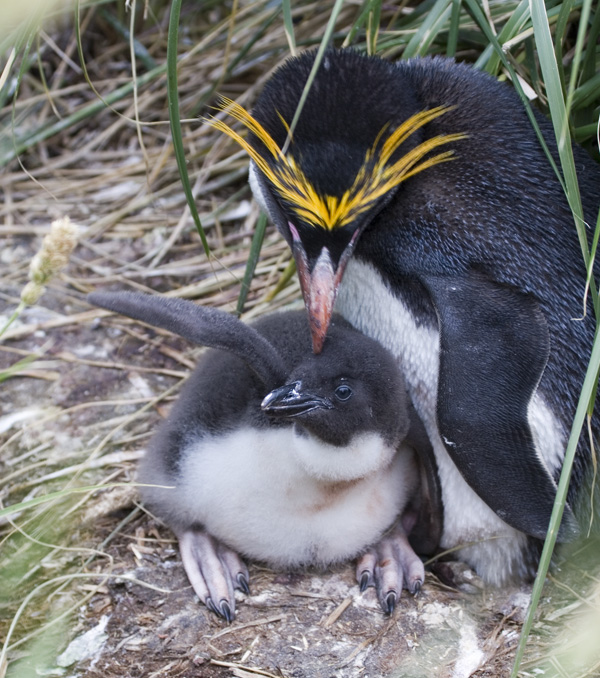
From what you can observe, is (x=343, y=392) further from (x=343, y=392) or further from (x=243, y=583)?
(x=243, y=583)

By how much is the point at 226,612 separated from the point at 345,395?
0.61 m

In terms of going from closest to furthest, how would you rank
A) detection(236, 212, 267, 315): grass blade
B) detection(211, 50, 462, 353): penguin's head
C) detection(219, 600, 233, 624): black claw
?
detection(211, 50, 462, 353): penguin's head
detection(219, 600, 233, 624): black claw
detection(236, 212, 267, 315): grass blade

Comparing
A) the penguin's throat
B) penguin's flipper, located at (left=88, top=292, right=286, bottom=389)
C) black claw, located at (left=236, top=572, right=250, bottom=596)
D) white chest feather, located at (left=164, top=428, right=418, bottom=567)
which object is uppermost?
penguin's flipper, located at (left=88, top=292, right=286, bottom=389)

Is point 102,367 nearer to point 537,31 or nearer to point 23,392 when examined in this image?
point 23,392

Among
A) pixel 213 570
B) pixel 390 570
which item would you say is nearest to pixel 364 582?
pixel 390 570

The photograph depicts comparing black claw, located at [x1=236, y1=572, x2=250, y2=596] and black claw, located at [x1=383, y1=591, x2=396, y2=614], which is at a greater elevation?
black claw, located at [x1=236, y1=572, x2=250, y2=596]

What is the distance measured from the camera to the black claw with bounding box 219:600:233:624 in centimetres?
208

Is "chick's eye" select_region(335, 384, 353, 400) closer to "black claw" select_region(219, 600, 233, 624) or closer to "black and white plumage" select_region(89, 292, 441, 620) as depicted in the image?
"black and white plumage" select_region(89, 292, 441, 620)

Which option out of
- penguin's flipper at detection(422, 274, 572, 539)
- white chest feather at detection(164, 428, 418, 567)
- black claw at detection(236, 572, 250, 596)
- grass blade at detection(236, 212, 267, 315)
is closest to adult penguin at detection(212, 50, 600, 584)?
penguin's flipper at detection(422, 274, 572, 539)

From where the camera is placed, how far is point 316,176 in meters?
1.96

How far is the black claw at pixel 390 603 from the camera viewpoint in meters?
2.11

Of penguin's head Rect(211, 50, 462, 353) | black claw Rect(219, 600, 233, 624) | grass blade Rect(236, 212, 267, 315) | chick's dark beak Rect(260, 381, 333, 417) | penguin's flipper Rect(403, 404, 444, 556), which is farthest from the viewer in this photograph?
grass blade Rect(236, 212, 267, 315)

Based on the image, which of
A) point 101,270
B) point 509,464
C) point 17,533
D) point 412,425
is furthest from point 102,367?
point 509,464

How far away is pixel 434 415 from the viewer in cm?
217
